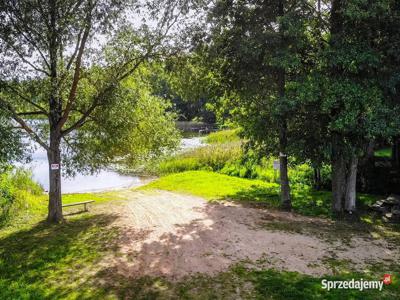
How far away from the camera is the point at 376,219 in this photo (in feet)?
43.4

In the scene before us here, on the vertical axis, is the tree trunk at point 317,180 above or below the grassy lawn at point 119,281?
above

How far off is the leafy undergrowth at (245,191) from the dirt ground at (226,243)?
5.58 feet

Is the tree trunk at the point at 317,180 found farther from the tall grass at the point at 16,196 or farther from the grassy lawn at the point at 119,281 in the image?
the tall grass at the point at 16,196

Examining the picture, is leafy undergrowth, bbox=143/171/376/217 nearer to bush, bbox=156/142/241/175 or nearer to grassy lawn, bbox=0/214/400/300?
bush, bbox=156/142/241/175

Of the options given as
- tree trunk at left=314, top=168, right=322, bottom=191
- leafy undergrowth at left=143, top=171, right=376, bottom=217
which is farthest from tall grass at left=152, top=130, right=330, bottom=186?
leafy undergrowth at left=143, top=171, right=376, bottom=217

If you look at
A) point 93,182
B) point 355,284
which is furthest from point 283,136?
point 93,182

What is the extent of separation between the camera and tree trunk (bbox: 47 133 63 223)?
39.7ft

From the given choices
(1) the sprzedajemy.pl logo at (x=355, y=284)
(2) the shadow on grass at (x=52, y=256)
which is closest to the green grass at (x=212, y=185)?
(2) the shadow on grass at (x=52, y=256)

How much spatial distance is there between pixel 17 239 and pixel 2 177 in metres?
3.81

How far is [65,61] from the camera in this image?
12.2 meters

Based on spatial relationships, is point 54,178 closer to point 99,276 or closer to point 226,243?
point 99,276

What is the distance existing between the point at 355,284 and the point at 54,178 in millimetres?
9358

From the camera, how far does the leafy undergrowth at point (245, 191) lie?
594 inches

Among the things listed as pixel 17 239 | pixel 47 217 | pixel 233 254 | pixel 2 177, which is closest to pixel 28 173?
pixel 2 177
